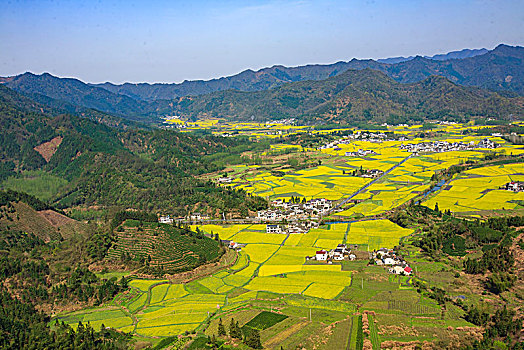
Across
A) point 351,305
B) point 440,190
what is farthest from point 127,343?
point 440,190

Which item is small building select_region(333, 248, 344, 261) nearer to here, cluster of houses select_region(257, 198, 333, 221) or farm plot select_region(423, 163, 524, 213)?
cluster of houses select_region(257, 198, 333, 221)

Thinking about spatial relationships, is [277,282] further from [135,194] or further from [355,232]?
[135,194]

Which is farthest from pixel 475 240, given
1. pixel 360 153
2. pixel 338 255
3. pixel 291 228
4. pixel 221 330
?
pixel 360 153

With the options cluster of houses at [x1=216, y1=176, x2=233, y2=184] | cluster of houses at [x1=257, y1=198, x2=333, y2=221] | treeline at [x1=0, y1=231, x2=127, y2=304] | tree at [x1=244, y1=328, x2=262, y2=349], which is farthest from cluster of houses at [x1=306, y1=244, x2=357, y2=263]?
cluster of houses at [x1=216, y1=176, x2=233, y2=184]

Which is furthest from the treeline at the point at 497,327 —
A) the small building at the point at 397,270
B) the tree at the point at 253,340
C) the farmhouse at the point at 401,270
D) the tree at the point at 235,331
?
the tree at the point at 235,331

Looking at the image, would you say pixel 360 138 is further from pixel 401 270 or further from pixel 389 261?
pixel 401 270

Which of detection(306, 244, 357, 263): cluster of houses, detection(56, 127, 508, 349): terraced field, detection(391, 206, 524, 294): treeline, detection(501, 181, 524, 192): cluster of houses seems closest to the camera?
detection(56, 127, 508, 349): terraced field
